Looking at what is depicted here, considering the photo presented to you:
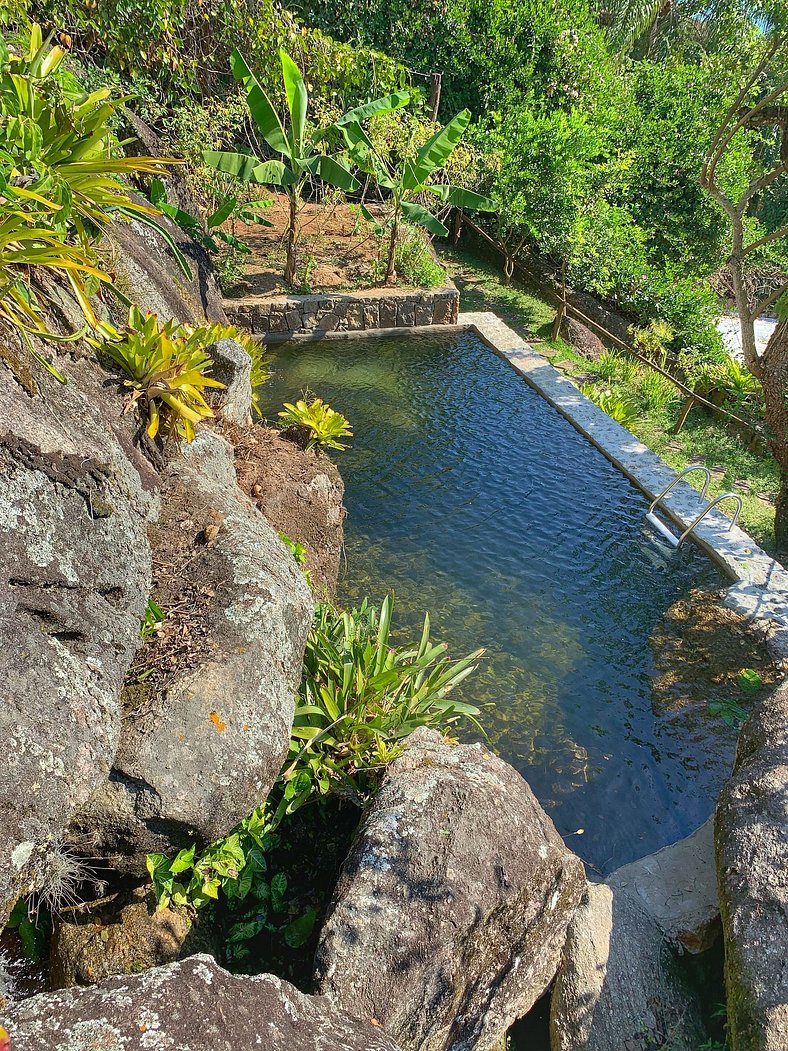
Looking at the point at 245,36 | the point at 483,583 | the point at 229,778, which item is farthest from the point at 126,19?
the point at 229,778

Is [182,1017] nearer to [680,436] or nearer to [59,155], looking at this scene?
[59,155]

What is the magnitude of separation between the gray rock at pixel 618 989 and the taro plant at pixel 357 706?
1.61 metres

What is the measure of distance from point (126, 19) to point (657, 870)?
47.8ft

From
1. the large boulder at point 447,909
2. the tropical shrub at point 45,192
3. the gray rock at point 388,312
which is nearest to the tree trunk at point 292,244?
the gray rock at point 388,312

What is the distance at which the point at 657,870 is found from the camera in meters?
4.78

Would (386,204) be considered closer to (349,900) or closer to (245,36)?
(245,36)

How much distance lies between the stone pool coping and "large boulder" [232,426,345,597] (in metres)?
4.14

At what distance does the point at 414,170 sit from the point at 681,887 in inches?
475

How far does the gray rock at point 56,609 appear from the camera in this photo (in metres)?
2.90

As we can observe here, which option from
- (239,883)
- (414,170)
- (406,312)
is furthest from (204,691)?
(414,170)

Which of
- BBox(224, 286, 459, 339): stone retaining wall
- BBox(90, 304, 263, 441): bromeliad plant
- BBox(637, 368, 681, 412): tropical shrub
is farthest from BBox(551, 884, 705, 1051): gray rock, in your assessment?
BBox(224, 286, 459, 339): stone retaining wall

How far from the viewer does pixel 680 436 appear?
11.5 m

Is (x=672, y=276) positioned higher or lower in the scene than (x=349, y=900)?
higher

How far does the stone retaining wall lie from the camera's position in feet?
40.7
